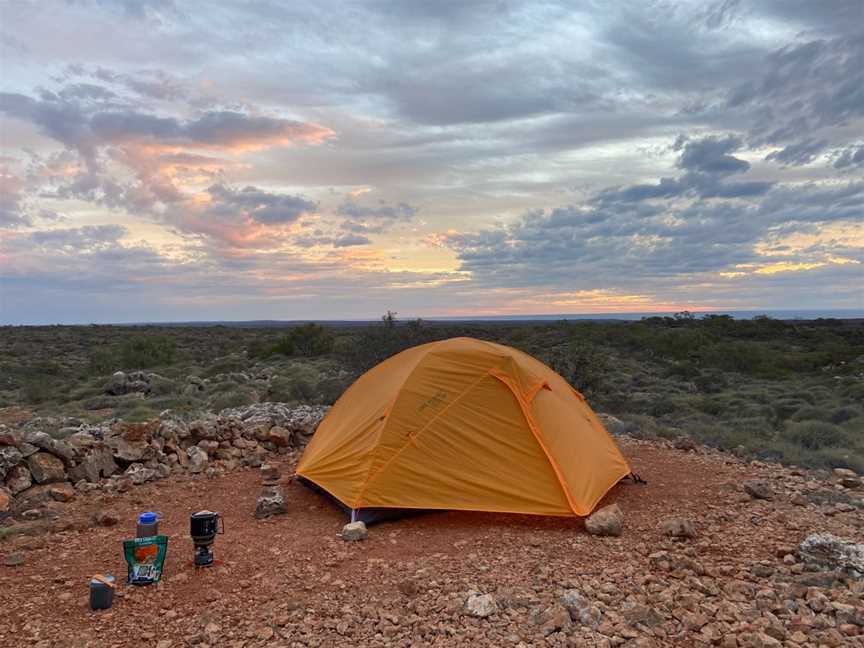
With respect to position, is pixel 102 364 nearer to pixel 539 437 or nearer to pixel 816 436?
pixel 539 437

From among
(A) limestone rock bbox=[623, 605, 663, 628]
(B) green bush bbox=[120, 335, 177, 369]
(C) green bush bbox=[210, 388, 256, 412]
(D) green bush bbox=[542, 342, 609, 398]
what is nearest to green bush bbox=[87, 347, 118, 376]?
(B) green bush bbox=[120, 335, 177, 369]

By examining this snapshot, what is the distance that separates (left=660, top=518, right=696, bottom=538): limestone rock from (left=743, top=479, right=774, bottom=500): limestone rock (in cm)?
175

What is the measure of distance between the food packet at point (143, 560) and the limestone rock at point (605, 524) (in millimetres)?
3974

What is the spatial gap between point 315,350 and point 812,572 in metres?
31.6

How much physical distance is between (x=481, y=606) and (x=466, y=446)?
2644 mm

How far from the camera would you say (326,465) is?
25.6 feet

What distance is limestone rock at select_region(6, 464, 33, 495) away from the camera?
7.84 metres

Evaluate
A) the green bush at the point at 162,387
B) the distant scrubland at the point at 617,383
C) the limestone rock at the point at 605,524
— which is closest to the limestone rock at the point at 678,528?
the limestone rock at the point at 605,524

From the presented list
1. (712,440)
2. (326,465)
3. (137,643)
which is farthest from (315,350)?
(137,643)

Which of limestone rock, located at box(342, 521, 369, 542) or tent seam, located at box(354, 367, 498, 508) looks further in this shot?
tent seam, located at box(354, 367, 498, 508)

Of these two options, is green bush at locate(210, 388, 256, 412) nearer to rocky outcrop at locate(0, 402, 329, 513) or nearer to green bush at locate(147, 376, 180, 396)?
green bush at locate(147, 376, 180, 396)

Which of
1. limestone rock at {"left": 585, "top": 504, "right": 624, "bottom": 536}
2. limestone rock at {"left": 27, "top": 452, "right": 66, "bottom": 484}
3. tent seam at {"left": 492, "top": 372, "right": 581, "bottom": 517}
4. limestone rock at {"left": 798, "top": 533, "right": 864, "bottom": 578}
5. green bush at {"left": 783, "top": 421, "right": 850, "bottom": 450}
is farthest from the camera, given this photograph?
green bush at {"left": 783, "top": 421, "right": 850, "bottom": 450}

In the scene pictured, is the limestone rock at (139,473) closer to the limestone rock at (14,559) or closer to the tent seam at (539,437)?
the limestone rock at (14,559)

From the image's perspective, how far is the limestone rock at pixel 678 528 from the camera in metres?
6.24
